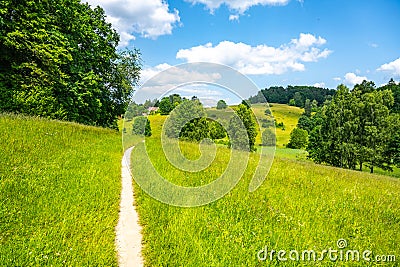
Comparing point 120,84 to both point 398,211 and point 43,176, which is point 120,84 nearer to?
point 43,176

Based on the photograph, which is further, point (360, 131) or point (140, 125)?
point (360, 131)

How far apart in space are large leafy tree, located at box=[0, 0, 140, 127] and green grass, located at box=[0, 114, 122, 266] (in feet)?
38.9

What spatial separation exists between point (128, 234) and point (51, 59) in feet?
69.1

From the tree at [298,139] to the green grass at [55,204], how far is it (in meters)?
78.7

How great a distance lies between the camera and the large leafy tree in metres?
21.2

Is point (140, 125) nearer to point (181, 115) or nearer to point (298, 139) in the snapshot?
point (181, 115)

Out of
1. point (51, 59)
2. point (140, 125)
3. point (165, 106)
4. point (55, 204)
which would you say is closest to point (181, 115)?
point (165, 106)

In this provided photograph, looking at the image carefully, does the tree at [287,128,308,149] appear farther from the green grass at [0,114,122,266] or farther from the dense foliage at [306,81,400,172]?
the green grass at [0,114,122,266]

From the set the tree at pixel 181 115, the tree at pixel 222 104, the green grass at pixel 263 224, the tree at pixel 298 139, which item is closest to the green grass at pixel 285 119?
the tree at pixel 298 139

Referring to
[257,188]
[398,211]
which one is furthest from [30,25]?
[398,211]

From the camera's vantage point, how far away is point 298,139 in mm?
84125

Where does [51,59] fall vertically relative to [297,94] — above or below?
below

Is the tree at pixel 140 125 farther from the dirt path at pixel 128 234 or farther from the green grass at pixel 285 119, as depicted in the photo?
the green grass at pixel 285 119

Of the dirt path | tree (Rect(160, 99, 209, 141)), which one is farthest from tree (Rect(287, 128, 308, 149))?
the dirt path
